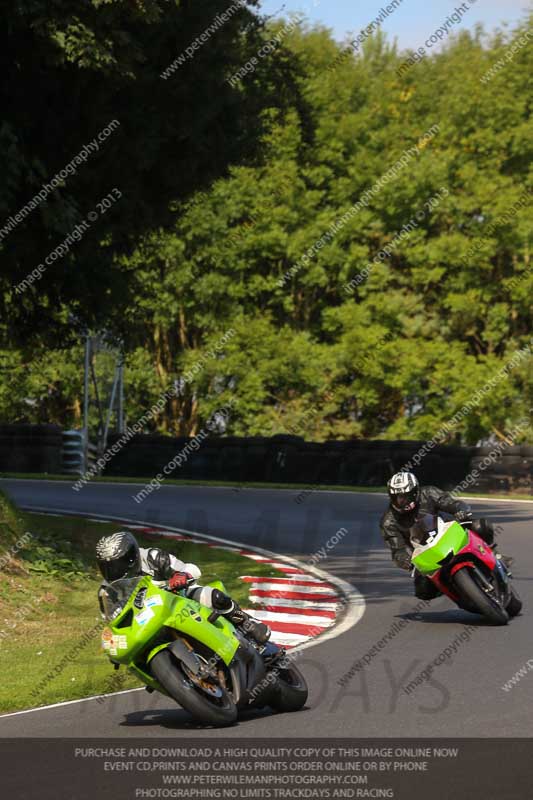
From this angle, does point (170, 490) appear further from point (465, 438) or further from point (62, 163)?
point (465, 438)

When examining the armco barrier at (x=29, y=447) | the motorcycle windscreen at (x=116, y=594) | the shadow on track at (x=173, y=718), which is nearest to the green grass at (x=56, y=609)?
the shadow on track at (x=173, y=718)

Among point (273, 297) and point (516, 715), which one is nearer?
point (516, 715)

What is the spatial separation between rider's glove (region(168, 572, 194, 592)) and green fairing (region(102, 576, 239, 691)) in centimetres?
11

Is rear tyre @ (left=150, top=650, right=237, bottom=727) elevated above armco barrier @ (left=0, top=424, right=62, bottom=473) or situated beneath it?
elevated above

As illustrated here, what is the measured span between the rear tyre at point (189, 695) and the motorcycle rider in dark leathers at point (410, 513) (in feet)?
14.5

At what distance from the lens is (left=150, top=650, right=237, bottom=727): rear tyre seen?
24.9 ft

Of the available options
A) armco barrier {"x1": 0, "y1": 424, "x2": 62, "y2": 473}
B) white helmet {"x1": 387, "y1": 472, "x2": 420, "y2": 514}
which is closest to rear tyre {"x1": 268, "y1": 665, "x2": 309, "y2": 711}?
white helmet {"x1": 387, "y1": 472, "x2": 420, "y2": 514}

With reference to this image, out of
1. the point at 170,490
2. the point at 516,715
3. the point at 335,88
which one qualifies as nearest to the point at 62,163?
the point at 516,715

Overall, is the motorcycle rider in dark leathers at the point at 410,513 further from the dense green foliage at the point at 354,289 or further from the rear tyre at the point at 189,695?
the dense green foliage at the point at 354,289

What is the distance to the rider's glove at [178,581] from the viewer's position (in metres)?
8.12

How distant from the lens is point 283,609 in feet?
45.3
